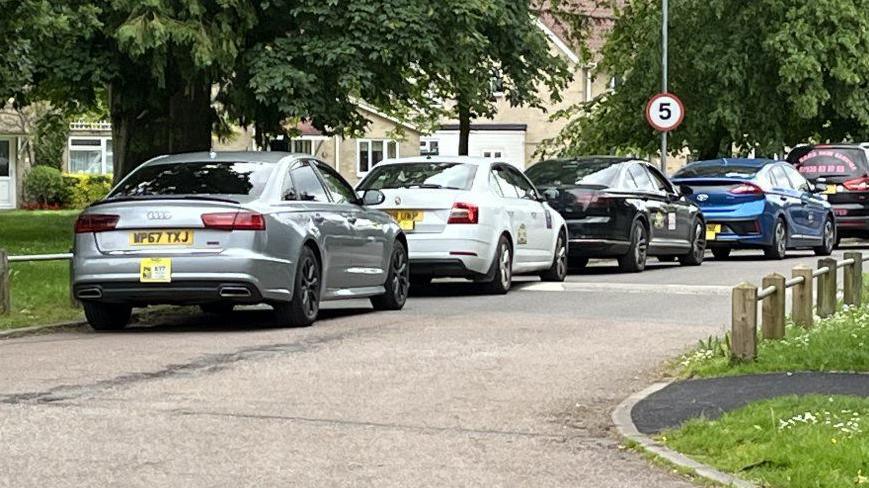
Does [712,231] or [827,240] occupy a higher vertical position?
[712,231]

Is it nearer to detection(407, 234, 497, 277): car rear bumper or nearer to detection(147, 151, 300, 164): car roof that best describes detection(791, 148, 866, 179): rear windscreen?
detection(407, 234, 497, 277): car rear bumper

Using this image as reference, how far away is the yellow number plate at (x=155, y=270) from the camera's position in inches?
558

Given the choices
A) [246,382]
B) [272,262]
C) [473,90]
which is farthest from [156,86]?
[246,382]

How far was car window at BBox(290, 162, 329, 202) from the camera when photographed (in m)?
15.4

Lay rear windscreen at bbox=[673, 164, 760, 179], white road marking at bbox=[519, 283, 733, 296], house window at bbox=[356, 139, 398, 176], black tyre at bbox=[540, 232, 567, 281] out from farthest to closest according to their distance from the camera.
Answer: house window at bbox=[356, 139, 398, 176] → rear windscreen at bbox=[673, 164, 760, 179] → black tyre at bbox=[540, 232, 567, 281] → white road marking at bbox=[519, 283, 733, 296]

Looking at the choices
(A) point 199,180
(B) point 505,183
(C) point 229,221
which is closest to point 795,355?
(C) point 229,221

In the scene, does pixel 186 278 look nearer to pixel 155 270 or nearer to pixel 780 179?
pixel 155 270

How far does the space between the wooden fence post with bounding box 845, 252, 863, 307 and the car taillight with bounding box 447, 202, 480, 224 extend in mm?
4545

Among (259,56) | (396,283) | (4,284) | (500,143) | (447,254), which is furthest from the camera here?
(500,143)

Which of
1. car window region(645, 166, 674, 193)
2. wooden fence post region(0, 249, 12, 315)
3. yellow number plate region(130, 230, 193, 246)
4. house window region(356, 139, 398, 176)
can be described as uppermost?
house window region(356, 139, 398, 176)

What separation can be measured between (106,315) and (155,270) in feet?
3.09

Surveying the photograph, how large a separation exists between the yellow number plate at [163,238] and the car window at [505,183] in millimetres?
6396

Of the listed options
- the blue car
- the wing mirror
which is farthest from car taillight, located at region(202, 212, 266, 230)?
the blue car

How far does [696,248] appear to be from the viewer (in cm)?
2648
